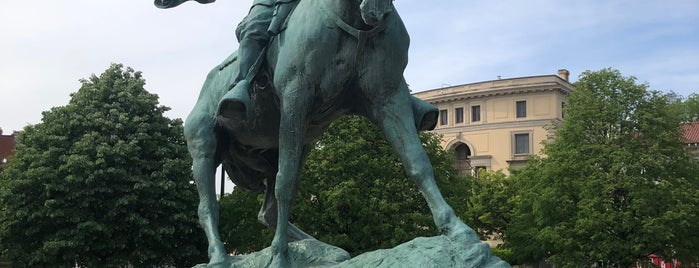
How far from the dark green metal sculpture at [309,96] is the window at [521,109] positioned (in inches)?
2320

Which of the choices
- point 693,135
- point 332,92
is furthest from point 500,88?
point 332,92

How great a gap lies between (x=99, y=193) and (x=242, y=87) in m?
23.0

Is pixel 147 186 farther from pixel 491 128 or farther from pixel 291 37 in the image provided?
pixel 491 128

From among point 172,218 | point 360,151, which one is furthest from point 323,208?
point 172,218

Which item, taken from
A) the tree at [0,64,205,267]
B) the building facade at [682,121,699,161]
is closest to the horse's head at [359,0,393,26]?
the tree at [0,64,205,267]

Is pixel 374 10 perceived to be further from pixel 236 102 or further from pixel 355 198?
pixel 355 198

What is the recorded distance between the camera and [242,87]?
580cm

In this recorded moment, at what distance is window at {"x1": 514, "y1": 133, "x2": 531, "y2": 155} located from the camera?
209 ft

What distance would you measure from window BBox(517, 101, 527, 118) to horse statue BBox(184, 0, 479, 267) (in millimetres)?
59092

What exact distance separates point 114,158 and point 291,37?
23.3m

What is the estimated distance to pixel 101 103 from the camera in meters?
29.4

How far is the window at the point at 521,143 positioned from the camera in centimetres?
6375

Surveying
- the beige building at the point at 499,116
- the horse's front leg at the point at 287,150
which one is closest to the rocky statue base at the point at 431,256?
the horse's front leg at the point at 287,150

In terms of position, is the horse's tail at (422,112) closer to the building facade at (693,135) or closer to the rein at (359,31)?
the rein at (359,31)
